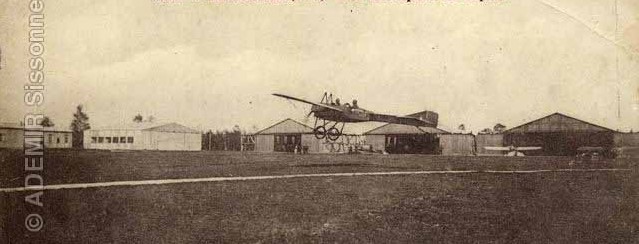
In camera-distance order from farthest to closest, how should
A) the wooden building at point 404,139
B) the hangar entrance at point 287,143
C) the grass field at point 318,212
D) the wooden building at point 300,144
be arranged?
the wooden building at point 404,139 < the wooden building at point 300,144 < the hangar entrance at point 287,143 < the grass field at point 318,212

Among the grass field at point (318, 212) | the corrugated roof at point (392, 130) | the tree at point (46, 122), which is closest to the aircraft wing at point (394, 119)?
the grass field at point (318, 212)

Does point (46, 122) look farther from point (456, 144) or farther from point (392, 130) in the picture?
point (392, 130)

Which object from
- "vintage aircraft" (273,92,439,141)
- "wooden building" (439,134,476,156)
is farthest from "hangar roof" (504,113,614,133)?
"wooden building" (439,134,476,156)

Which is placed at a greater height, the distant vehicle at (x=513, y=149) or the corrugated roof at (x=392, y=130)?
the corrugated roof at (x=392, y=130)

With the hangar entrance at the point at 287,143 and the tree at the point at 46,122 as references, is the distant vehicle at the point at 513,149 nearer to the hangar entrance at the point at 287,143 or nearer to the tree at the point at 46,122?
the hangar entrance at the point at 287,143

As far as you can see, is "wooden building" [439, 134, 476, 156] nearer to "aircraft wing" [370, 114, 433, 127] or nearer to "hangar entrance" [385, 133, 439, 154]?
"hangar entrance" [385, 133, 439, 154]
